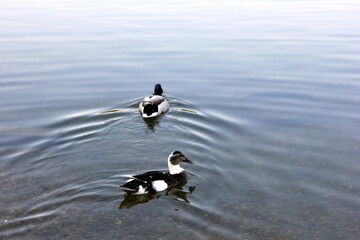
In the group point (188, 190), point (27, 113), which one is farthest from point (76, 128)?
point (188, 190)

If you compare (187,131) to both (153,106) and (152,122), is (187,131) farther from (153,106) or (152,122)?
(153,106)

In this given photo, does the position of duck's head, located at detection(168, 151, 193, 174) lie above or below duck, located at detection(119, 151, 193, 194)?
above

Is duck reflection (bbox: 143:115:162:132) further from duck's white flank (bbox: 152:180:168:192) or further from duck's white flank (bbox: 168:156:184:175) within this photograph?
duck's white flank (bbox: 152:180:168:192)

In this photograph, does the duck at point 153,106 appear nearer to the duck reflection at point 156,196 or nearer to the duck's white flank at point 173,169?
the duck's white flank at point 173,169

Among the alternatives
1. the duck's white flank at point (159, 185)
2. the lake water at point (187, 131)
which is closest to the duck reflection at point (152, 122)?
the lake water at point (187, 131)

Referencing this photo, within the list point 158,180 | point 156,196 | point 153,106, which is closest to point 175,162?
point 158,180

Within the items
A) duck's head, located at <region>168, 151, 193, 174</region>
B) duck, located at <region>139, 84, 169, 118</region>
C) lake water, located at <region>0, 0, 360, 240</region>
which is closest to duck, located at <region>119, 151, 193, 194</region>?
duck's head, located at <region>168, 151, 193, 174</region>

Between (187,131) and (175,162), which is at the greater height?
(187,131)

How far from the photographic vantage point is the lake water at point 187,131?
7.58 m

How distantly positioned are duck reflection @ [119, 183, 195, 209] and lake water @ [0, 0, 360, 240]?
35 millimetres

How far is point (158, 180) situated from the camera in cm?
872

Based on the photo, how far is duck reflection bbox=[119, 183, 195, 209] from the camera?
8.20m

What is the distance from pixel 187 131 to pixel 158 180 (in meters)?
2.77

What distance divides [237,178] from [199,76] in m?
7.30
